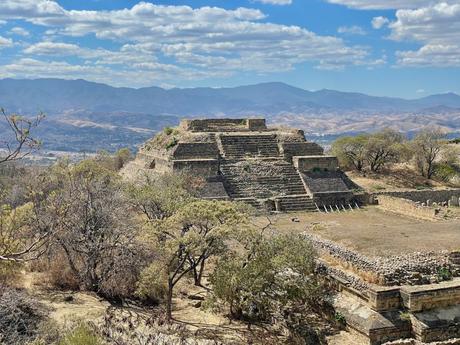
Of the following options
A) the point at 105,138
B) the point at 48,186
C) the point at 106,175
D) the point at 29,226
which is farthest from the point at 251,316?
the point at 105,138

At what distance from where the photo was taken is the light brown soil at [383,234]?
14393mm

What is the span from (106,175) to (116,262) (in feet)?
30.1

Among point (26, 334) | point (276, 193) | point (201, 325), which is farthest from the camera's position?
point (276, 193)

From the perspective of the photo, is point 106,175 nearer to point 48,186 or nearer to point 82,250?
point 48,186

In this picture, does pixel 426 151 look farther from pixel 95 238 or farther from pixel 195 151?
pixel 95 238

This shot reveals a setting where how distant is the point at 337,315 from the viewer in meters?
12.9

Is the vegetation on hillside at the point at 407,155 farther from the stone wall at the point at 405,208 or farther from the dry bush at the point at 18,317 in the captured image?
the dry bush at the point at 18,317

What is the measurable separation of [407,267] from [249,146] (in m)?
15.5

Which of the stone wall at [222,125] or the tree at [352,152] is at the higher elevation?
the stone wall at [222,125]

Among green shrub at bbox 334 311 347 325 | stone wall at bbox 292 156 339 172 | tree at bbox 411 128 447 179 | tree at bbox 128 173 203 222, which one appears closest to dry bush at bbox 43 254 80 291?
tree at bbox 128 173 203 222

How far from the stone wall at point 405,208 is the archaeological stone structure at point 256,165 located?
1381 millimetres

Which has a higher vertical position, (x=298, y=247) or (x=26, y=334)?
(x=298, y=247)

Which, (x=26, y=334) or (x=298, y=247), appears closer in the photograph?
(x=26, y=334)

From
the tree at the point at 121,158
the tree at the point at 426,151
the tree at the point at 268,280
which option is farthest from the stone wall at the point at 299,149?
the tree at the point at 268,280
